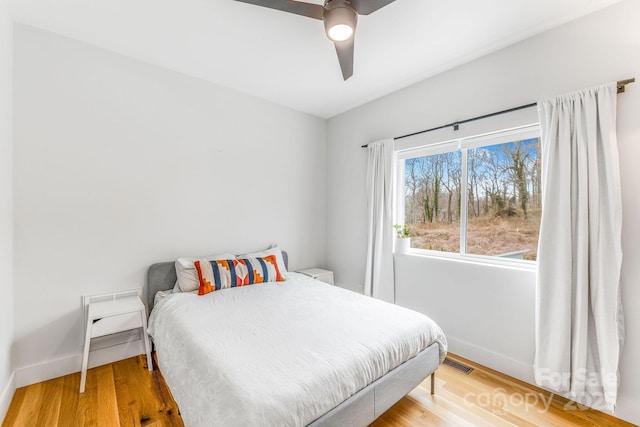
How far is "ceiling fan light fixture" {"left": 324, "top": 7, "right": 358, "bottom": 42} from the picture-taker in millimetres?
1454

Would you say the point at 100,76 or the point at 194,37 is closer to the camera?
the point at 194,37

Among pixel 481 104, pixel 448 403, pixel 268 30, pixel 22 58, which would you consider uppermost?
pixel 268 30

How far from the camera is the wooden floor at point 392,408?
1.72 m

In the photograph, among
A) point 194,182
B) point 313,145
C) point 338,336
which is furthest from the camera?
point 313,145

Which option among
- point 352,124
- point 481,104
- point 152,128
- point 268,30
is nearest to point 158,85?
point 152,128

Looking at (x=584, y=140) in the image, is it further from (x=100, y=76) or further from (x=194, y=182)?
(x=100, y=76)

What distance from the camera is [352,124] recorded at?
3.55m

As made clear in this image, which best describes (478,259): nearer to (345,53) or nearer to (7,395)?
(345,53)

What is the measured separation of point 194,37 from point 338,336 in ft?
7.84

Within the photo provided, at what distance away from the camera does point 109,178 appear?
7.73ft

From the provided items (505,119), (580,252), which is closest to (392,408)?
(580,252)

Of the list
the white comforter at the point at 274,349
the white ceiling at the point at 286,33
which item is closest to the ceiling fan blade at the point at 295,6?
the white ceiling at the point at 286,33

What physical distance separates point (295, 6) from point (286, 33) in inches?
25.5

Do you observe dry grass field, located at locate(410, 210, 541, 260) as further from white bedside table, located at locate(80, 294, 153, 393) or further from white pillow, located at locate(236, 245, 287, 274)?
white bedside table, located at locate(80, 294, 153, 393)
